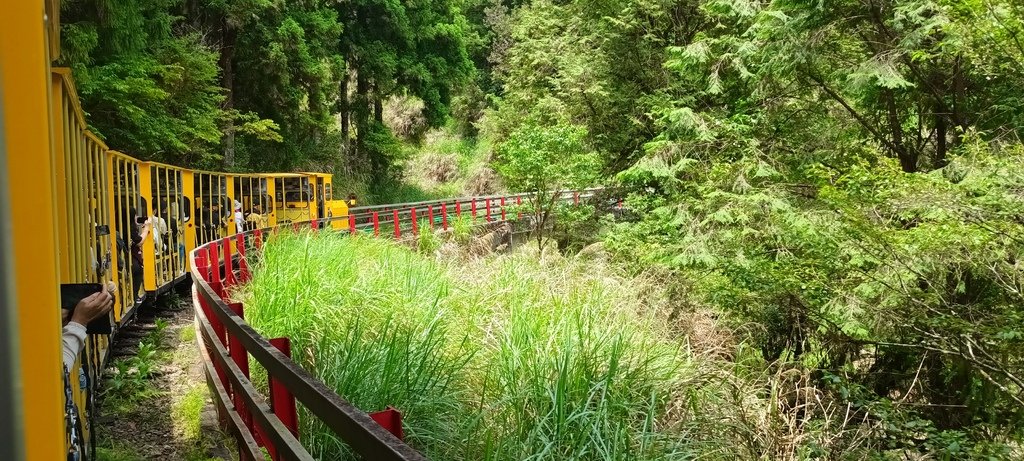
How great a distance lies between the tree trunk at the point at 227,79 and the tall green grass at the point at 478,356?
16593mm

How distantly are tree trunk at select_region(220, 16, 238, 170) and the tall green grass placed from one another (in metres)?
16.6

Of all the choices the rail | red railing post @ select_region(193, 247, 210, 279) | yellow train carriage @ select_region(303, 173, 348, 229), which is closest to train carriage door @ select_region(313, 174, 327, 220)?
yellow train carriage @ select_region(303, 173, 348, 229)

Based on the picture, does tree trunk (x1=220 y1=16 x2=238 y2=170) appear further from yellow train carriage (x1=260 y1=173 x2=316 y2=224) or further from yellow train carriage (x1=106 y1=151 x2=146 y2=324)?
yellow train carriage (x1=106 y1=151 x2=146 y2=324)

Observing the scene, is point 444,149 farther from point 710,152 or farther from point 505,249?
point 710,152

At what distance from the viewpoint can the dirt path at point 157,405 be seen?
209 inches

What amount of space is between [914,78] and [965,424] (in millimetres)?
6390

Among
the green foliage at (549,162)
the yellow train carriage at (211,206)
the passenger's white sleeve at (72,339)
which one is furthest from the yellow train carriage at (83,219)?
the green foliage at (549,162)

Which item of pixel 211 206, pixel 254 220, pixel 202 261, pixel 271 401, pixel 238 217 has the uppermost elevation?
pixel 211 206

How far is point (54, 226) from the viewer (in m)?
1.57

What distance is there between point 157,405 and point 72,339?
14.1 ft

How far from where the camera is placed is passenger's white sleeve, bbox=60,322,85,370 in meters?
2.53

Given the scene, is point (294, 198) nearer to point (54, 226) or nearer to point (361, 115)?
point (361, 115)

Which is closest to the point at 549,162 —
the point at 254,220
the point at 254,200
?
the point at 254,220

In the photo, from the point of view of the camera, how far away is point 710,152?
55.0ft
